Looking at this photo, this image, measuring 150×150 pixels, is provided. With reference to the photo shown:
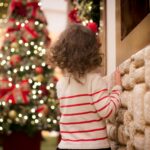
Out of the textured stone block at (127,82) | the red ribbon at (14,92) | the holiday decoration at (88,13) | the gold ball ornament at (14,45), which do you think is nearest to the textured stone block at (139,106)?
the textured stone block at (127,82)

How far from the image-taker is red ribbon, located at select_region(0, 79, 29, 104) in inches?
178

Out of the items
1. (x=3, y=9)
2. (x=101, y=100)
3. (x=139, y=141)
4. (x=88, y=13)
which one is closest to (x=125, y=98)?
(x=101, y=100)

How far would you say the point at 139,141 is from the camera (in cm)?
155

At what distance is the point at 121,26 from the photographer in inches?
94.7

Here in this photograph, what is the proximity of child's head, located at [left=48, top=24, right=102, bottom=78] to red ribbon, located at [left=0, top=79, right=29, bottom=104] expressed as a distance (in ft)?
A: 9.30

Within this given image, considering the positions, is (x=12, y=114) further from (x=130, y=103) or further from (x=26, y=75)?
(x=130, y=103)

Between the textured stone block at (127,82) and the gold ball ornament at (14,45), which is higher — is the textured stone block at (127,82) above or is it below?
below

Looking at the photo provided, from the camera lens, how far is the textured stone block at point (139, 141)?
1.52 meters

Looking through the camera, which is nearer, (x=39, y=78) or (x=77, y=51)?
(x=77, y=51)

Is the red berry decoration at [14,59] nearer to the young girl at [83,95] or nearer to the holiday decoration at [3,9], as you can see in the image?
the holiday decoration at [3,9]

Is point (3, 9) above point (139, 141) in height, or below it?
above

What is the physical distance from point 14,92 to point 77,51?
Result: 295 cm

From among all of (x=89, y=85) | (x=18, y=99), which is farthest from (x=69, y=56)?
(x=18, y=99)

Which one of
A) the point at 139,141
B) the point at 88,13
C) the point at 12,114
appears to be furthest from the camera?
the point at 12,114
